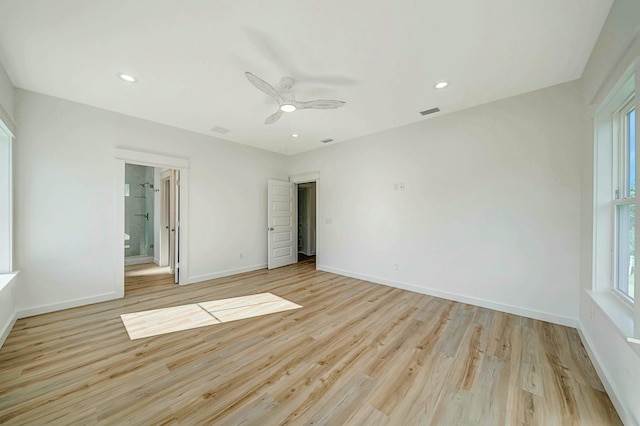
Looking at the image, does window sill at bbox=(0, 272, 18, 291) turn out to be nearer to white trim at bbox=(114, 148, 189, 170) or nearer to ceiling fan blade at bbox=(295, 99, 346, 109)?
white trim at bbox=(114, 148, 189, 170)

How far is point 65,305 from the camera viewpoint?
3.18m

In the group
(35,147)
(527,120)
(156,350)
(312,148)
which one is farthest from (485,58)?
(35,147)

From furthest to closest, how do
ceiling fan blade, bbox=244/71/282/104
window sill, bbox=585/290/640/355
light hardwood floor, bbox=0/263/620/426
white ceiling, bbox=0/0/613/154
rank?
ceiling fan blade, bbox=244/71/282/104 → white ceiling, bbox=0/0/613/154 → light hardwood floor, bbox=0/263/620/426 → window sill, bbox=585/290/640/355

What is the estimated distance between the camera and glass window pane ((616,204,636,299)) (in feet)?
6.17

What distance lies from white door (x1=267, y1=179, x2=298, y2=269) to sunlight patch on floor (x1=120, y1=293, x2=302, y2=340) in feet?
6.74

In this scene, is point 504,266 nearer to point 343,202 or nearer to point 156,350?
point 343,202

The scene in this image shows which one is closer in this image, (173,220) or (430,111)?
(430,111)

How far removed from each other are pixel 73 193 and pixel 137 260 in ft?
11.6

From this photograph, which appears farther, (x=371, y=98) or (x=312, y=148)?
(x=312, y=148)

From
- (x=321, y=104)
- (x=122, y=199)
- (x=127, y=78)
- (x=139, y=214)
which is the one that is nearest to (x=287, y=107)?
(x=321, y=104)

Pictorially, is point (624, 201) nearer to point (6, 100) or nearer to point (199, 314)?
point (199, 314)

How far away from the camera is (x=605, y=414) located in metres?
1.53

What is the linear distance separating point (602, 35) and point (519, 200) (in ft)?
5.53

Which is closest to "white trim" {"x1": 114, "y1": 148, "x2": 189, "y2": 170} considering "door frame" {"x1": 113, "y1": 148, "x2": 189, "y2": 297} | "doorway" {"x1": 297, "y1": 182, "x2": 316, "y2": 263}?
"door frame" {"x1": 113, "y1": 148, "x2": 189, "y2": 297}
